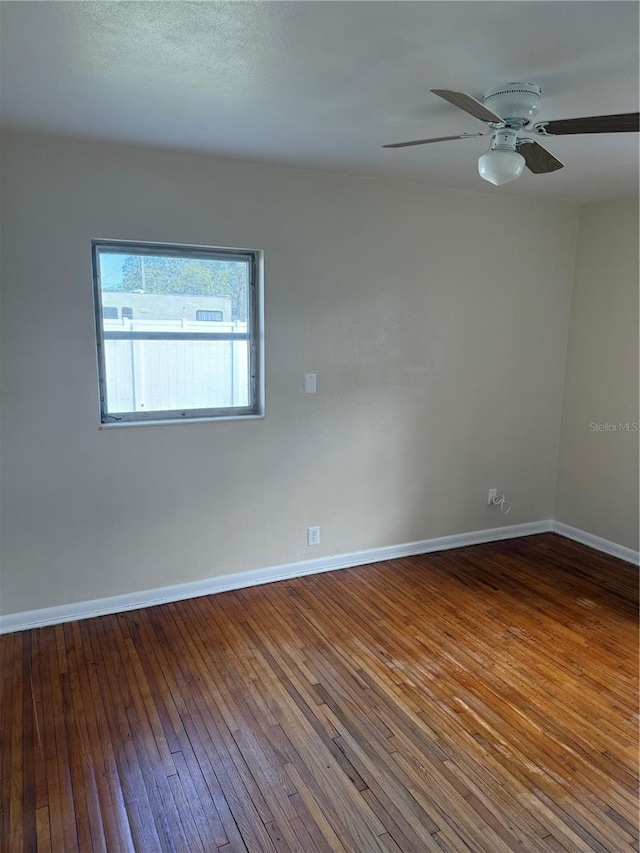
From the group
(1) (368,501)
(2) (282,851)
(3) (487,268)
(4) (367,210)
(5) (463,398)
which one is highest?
(4) (367,210)

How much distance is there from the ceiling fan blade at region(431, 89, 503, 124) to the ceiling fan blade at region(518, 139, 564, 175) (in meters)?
0.30

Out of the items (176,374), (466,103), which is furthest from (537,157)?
(176,374)

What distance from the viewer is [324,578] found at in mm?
3471

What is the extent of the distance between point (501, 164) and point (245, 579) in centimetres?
260

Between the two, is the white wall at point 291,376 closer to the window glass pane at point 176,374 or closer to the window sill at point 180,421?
the window sill at point 180,421

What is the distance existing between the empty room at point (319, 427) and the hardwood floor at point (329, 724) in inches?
0.6

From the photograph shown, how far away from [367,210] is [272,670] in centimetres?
264

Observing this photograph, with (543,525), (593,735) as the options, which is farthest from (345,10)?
(543,525)

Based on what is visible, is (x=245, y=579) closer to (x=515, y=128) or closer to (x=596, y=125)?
(x=515, y=128)

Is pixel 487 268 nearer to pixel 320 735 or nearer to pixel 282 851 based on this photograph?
pixel 320 735

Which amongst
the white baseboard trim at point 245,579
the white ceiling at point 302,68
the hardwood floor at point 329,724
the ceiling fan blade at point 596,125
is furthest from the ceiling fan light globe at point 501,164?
the white baseboard trim at point 245,579

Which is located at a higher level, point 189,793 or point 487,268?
point 487,268

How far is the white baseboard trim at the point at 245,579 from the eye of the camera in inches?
112

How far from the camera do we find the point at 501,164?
1832 millimetres
